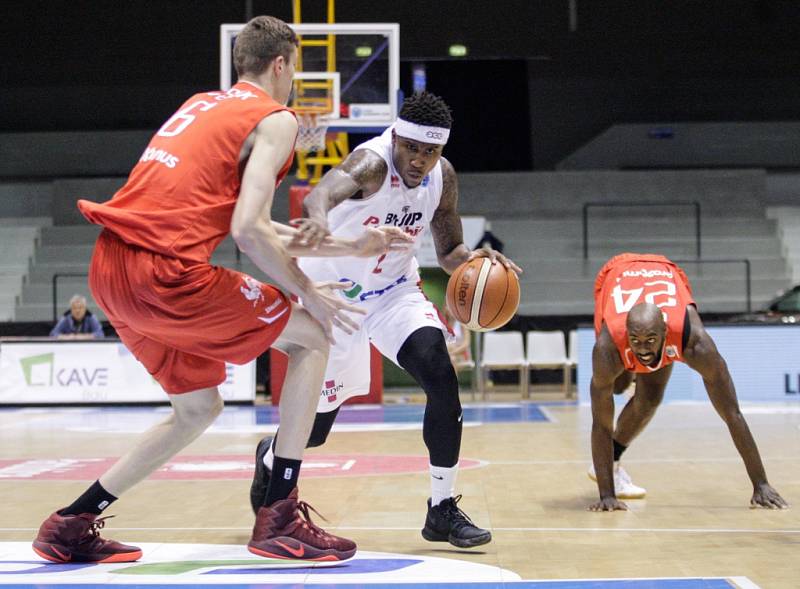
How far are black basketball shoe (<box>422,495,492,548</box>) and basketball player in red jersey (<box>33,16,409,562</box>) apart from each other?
470 millimetres

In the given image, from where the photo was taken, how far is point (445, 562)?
12.9 feet

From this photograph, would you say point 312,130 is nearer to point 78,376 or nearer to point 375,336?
point 78,376

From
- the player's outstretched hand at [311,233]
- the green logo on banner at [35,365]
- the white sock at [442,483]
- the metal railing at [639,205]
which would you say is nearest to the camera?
the player's outstretched hand at [311,233]

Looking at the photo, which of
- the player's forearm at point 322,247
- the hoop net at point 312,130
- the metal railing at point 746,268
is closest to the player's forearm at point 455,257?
the player's forearm at point 322,247

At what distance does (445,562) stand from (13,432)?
775 centimetres

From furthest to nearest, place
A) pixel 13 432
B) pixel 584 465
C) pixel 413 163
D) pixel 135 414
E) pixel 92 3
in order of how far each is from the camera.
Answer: pixel 92 3, pixel 135 414, pixel 13 432, pixel 584 465, pixel 413 163

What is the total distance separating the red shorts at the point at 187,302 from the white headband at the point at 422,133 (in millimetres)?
1128

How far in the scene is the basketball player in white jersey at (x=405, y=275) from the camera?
4.42 metres

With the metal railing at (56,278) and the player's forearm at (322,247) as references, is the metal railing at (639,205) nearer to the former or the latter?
the metal railing at (56,278)

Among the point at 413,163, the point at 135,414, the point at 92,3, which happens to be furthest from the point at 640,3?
the point at 413,163

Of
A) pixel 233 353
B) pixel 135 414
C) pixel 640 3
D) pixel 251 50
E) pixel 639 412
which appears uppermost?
pixel 640 3

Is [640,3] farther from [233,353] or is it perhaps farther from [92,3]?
[233,353]

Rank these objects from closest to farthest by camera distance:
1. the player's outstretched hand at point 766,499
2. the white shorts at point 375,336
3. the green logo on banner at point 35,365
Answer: the white shorts at point 375,336 < the player's outstretched hand at point 766,499 < the green logo on banner at point 35,365

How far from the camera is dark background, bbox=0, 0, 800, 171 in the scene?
20484 millimetres
